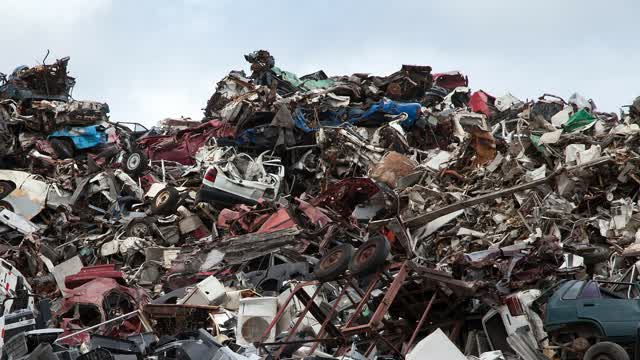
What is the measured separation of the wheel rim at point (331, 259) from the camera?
11.7 meters

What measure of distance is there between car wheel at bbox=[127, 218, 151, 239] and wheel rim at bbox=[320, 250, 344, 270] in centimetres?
877

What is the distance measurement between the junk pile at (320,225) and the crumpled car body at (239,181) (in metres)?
0.05

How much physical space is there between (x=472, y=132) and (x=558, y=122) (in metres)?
2.20

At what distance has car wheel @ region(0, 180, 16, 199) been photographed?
21.6 metres

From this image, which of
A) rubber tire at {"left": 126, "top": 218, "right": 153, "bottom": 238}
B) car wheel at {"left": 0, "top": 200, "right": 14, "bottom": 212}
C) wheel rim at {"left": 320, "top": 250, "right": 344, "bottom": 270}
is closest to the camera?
wheel rim at {"left": 320, "top": 250, "right": 344, "bottom": 270}

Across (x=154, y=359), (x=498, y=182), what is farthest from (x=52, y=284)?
(x=498, y=182)

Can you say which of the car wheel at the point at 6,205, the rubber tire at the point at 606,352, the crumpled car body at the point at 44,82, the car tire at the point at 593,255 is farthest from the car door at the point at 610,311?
the crumpled car body at the point at 44,82

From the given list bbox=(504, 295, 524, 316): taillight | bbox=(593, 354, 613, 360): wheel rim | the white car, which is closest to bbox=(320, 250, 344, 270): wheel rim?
bbox=(504, 295, 524, 316): taillight

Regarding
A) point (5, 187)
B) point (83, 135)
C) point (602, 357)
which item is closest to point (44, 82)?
point (83, 135)

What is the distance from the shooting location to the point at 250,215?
18.6 metres

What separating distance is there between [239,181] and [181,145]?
22.5ft

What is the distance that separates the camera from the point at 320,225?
58.1 ft

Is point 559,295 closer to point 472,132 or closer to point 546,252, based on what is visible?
point 546,252

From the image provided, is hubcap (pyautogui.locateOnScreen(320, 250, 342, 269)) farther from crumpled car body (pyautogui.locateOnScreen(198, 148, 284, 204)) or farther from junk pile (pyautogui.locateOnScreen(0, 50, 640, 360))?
crumpled car body (pyautogui.locateOnScreen(198, 148, 284, 204))
